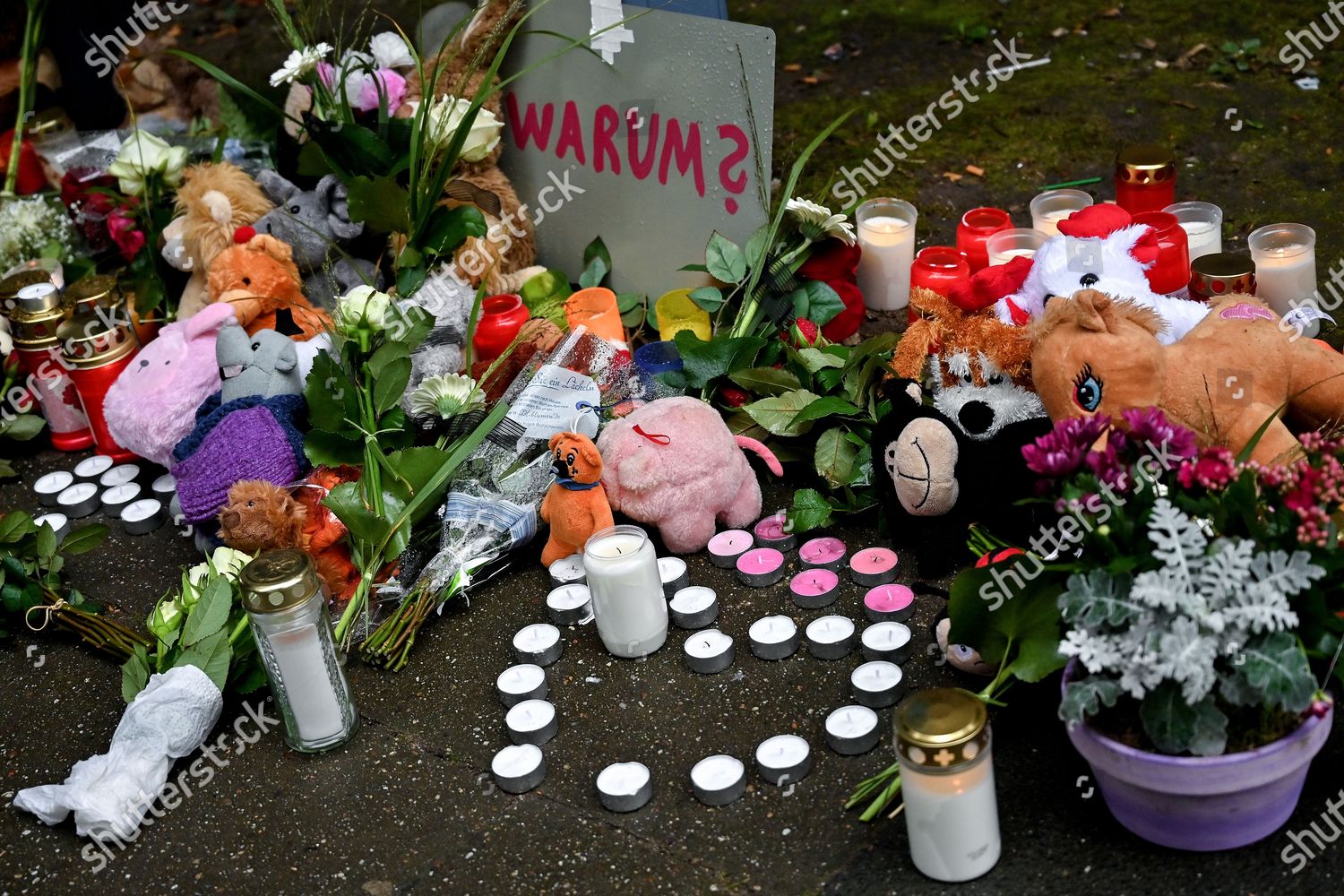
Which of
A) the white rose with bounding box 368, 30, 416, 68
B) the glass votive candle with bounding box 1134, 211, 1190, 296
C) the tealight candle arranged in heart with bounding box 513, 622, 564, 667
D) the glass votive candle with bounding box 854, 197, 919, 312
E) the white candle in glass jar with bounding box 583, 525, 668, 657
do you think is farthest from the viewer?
the white rose with bounding box 368, 30, 416, 68

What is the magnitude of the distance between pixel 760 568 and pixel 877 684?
0.44 metres

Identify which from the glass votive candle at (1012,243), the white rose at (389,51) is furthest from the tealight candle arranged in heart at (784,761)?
the white rose at (389,51)

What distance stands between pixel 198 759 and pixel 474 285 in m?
1.44

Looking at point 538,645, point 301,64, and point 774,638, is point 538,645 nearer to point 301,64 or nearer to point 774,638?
point 774,638

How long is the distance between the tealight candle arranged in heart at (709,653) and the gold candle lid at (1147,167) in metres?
1.46

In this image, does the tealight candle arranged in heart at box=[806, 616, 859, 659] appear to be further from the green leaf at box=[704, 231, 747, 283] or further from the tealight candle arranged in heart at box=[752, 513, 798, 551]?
the green leaf at box=[704, 231, 747, 283]

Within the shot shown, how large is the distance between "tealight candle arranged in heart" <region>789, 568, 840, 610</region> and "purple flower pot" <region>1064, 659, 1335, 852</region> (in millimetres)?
693

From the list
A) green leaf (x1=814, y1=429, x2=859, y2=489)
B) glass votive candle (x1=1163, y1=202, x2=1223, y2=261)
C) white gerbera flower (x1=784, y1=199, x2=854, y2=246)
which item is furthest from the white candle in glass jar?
glass votive candle (x1=1163, y1=202, x2=1223, y2=261)

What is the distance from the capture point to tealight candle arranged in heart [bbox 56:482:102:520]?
3.20 m

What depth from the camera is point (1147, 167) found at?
9.59ft

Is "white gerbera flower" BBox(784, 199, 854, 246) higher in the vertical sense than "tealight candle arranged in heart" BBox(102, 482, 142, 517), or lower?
higher

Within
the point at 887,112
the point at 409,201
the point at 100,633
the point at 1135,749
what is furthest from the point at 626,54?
the point at 1135,749

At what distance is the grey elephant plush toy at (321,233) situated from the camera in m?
3.36

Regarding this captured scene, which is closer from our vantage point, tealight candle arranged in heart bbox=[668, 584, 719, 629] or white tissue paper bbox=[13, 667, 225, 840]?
white tissue paper bbox=[13, 667, 225, 840]
